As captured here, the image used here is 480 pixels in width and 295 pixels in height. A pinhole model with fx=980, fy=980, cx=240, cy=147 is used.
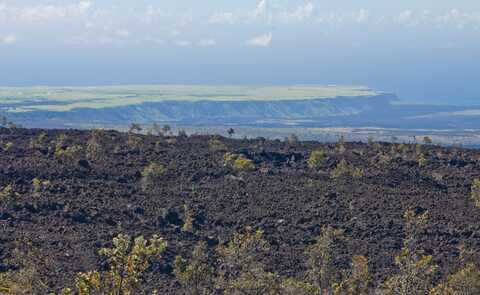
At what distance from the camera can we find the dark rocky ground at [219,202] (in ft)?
139

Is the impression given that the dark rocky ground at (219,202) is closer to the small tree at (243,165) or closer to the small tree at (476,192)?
the small tree at (243,165)

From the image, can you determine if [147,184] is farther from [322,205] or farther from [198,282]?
[198,282]

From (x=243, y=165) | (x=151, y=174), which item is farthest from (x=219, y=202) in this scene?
(x=243, y=165)

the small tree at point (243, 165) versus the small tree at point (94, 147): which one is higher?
the small tree at point (94, 147)

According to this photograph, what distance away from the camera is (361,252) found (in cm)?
4350

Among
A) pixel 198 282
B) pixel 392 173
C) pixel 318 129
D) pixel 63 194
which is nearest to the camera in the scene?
pixel 198 282

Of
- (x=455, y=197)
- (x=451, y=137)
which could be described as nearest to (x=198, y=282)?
→ (x=455, y=197)

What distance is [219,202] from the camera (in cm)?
5100

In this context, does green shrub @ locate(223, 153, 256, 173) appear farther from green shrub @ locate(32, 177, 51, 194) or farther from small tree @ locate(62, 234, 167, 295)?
small tree @ locate(62, 234, 167, 295)

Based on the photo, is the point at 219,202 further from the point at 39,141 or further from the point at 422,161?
the point at 39,141

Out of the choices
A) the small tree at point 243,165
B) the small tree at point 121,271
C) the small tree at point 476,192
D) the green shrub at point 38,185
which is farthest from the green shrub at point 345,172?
the small tree at point 121,271

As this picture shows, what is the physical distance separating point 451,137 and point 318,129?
27.8 m

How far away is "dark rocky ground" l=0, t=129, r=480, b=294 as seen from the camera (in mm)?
42375

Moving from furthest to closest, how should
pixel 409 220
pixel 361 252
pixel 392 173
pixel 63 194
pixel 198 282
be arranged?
pixel 392 173 → pixel 63 194 → pixel 409 220 → pixel 361 252 → pixel 198 282
